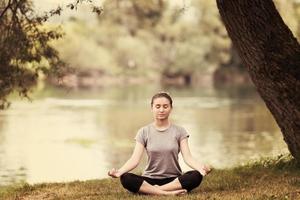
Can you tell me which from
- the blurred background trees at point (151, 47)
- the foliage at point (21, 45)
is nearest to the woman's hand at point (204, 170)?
the foliage at point (21, 45)

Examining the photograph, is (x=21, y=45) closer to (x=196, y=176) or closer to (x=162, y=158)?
(x=162, y=158)

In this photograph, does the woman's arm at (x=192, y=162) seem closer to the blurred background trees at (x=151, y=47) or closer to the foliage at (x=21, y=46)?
the foliage at (x=21, y=46)

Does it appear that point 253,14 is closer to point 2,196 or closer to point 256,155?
point 2,196

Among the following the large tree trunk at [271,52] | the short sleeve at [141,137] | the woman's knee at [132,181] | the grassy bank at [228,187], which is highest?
the large tree trunk at [271,52]

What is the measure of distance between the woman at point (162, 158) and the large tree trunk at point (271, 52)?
54.8 inches

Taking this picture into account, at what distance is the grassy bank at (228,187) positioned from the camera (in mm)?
7402

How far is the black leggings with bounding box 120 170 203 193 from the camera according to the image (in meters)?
7.54

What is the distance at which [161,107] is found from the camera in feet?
24.5

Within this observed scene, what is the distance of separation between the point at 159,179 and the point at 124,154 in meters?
11.4

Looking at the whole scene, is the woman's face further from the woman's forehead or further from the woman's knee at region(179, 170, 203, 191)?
the woman's knee at region(179, 170, 203, 191)

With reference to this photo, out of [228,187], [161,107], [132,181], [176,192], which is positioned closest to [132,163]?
[132,181]

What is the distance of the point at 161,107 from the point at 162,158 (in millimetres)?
569

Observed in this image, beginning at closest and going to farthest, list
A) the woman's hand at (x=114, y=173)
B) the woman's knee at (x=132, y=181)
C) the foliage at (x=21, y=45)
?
the woman's hand at (x=114, y=173)
the woman's knee at (x=132, y=181)
the foliage at (x=21, y=45)

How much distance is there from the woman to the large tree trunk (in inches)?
54.8
